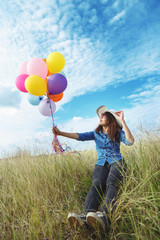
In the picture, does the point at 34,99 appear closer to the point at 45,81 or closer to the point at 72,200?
the point at 45,81

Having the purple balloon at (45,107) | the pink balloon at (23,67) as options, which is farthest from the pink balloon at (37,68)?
the purple balloon at (45,107)

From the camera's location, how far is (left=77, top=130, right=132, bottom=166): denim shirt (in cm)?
274

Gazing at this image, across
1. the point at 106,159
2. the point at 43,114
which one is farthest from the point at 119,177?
the point at 43,114

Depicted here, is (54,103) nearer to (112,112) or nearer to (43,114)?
(43,114)

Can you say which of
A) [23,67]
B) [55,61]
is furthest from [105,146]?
[23,67]

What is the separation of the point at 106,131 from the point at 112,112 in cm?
34

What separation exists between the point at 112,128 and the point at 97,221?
5.00 ft

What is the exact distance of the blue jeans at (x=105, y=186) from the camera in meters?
2.09

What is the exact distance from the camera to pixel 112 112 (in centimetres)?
303

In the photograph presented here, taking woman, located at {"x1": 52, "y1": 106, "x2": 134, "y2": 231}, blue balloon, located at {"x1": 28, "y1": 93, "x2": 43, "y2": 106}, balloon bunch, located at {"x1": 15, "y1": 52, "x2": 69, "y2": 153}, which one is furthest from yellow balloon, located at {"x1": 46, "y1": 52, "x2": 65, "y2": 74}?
woman, located at {"x1": 52, "y1": 106, "x2": 134, "y2": 231}

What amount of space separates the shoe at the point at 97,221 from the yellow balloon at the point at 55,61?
3234mm

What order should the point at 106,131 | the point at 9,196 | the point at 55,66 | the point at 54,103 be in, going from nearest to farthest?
the point at 9,196 → the point at 106,131 → the point at 55,66 → the point at 54,103

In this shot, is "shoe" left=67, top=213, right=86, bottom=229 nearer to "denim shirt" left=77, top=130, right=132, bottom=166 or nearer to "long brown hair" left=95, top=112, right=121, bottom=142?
"denim shirt" left=77, top=130, right=132, bottom=166

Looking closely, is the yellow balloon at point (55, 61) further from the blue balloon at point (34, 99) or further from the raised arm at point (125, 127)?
the raised arm at point (125, 127)
